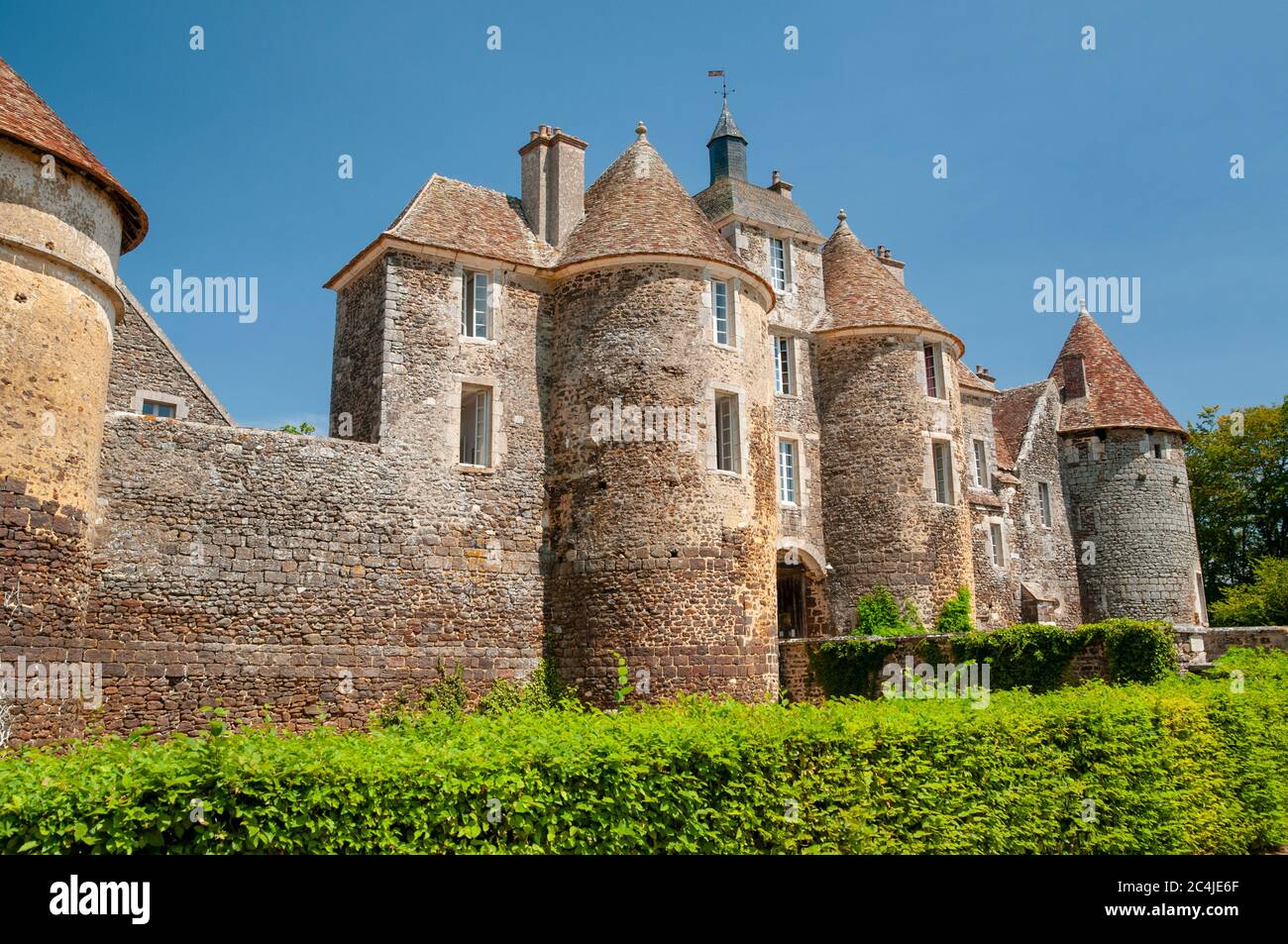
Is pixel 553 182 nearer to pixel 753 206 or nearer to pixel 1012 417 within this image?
pixel 753 206

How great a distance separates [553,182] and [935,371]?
10.7 meters

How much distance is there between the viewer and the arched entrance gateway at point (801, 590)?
24.0 meters

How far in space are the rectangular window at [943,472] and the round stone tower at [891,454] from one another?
0.02m

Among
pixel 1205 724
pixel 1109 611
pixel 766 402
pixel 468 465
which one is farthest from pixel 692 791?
pixel 1109 611

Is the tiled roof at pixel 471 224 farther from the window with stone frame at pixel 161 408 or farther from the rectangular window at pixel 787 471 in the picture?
the rectangular window at pixel 787 471

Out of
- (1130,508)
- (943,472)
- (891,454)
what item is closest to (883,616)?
(891,454)

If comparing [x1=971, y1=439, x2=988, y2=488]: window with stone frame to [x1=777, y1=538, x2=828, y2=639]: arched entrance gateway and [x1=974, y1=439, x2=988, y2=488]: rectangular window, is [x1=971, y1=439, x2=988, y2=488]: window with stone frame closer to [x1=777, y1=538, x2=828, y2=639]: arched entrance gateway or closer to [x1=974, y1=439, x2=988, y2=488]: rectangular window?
[x1=974, y1=439, x2=988, y2=488]: rectangular window

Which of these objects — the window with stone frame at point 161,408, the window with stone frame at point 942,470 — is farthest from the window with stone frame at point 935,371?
the window with stone frame at point 161,408

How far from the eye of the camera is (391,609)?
16906 mm

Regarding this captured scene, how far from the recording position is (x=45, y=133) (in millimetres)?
13422

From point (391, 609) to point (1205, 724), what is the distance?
11905 mm

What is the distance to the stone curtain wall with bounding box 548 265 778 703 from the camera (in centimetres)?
1758
